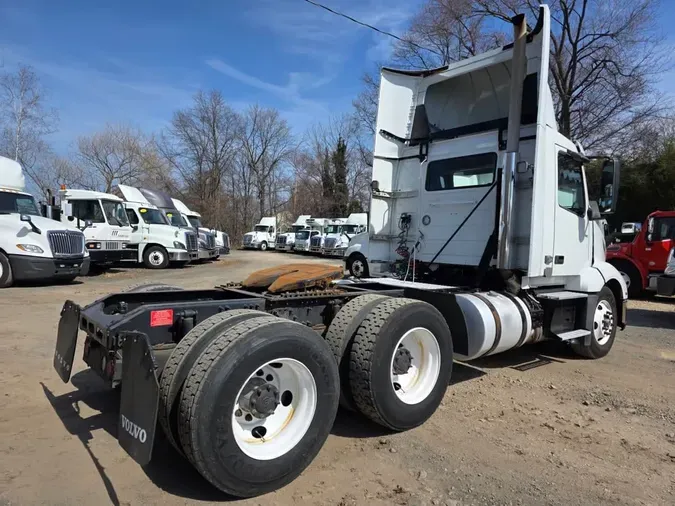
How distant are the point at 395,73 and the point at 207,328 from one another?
5.21 m

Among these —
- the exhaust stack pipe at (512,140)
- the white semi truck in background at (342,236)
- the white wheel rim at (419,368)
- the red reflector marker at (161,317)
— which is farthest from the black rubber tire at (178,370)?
the white semi truck in background at (342,236)

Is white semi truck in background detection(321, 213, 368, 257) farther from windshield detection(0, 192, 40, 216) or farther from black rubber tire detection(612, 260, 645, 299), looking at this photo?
windshield detection(0, 192, 40, 216)

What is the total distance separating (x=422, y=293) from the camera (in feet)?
16.4

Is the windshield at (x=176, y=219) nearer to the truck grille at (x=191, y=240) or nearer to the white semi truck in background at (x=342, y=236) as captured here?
the truck grille at (x=191, y=240)

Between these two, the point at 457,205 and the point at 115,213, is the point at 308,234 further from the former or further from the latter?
the point at 457,205

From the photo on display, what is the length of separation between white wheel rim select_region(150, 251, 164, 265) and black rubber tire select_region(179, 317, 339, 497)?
18.2 metres

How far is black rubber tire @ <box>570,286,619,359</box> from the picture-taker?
6.55m

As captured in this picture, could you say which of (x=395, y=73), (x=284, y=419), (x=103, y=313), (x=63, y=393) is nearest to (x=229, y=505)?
(x=284, y=419)

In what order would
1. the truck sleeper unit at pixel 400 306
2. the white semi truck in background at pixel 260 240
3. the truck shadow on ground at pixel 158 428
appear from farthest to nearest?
1. the white semi truck in background at pixel 260 240
2. the truck shadow on ground at pixel 158 428
3. the truck sleeper unit at pixel 400 306

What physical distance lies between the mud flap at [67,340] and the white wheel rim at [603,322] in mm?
6262

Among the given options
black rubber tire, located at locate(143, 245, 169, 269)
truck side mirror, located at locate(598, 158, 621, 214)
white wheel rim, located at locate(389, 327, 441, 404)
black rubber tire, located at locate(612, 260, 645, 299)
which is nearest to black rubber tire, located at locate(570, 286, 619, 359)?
truck side mirror, located at locate(598, 158, 621, 214)

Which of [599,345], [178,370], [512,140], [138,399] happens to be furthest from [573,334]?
[138,399]

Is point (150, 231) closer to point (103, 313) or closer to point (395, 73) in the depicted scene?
point (395, 73)

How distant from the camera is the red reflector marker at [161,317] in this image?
3.44 meters
